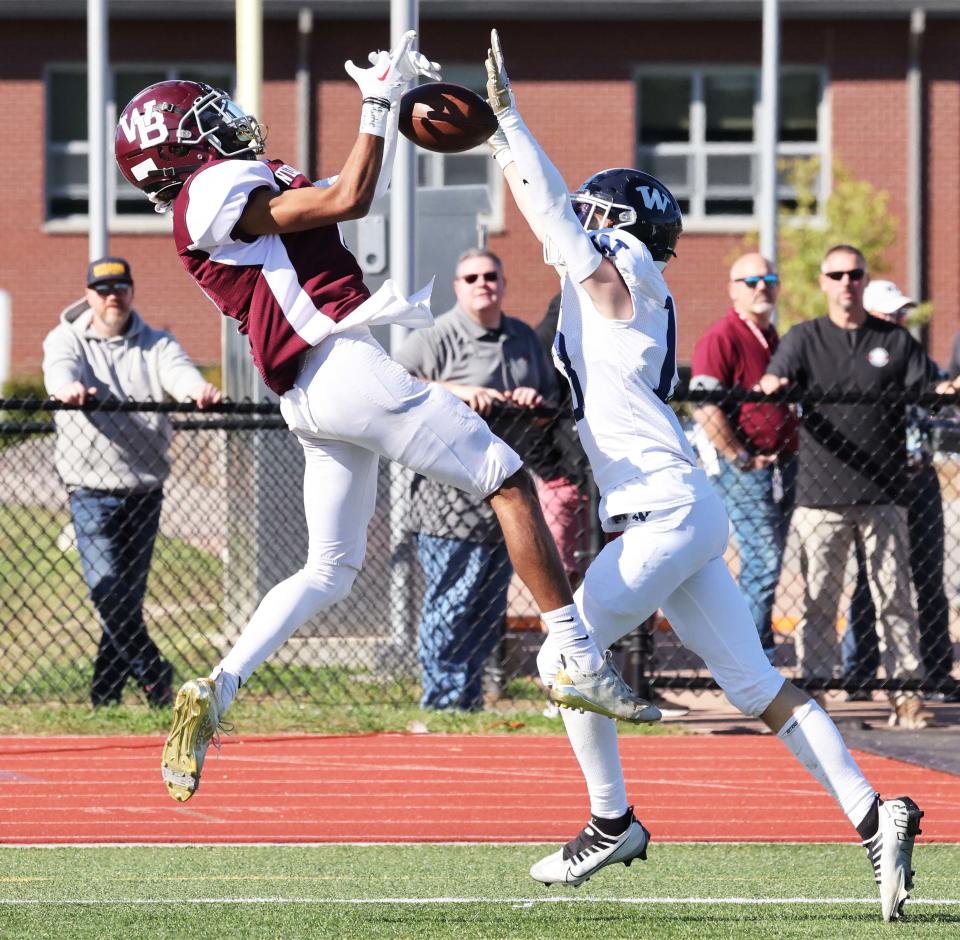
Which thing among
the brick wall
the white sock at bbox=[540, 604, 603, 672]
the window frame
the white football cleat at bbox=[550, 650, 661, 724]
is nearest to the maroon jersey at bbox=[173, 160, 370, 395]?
the white sock at bbox=[540, 604, 603, 672]

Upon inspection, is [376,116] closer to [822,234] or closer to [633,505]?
[633,505]

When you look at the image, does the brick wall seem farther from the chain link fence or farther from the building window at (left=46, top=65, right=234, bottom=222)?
the chain link fence

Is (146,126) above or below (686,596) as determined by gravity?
above

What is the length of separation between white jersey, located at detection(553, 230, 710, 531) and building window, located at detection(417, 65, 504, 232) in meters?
19.8

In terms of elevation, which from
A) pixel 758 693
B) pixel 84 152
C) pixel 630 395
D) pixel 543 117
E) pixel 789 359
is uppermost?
pixel 543 117

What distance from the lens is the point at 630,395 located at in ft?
15.8

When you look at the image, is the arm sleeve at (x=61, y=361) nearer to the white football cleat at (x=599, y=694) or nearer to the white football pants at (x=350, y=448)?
the white football pants at (x=350, y=448)

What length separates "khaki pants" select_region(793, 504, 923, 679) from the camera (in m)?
8.44

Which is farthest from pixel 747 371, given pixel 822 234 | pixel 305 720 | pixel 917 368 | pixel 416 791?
pixel 822 234

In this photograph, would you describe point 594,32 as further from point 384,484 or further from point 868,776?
point 868,776

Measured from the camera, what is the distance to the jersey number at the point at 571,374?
4895mm

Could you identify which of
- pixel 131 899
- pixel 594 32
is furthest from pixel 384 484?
pixel 594 32

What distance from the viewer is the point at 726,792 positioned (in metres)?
6.96

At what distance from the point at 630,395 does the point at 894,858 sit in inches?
55.9
